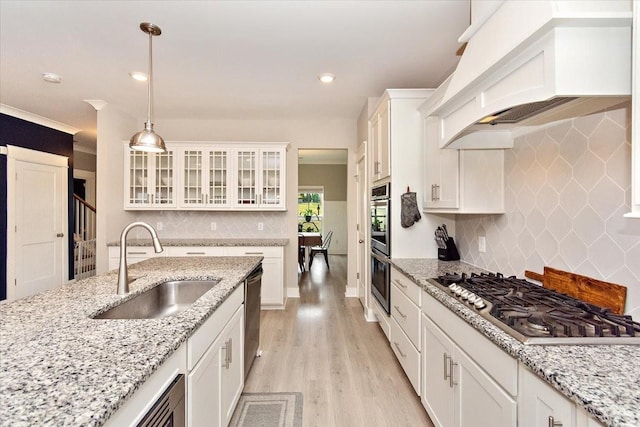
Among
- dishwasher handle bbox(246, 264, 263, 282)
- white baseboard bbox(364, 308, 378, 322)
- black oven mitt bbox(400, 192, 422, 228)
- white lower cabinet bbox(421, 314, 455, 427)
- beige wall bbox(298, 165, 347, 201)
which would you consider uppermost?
beige wall bbox(298, 165, 347, 201)

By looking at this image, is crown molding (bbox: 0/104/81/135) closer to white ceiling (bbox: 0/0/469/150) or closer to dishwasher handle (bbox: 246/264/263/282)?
white ceiling (bbox: 0/0/469/150)

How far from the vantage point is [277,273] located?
4094 mm

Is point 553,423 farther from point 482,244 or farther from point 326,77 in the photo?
point 326,77

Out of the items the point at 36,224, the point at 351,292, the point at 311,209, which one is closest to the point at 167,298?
the point at 351,292

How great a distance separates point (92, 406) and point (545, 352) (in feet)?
4.00

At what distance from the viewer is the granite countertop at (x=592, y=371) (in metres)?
0.72

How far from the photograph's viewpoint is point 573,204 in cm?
156

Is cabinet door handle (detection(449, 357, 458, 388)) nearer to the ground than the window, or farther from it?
nearer to the ground

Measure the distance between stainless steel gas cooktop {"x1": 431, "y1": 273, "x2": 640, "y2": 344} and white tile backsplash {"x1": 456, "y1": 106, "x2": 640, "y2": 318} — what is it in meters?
0.18

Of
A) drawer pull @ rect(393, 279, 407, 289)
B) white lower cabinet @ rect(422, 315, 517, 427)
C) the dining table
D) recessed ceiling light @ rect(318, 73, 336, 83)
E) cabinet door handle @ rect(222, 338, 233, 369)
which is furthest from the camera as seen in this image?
the dining table

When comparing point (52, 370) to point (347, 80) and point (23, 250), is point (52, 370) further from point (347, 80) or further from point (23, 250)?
point (23, 250)

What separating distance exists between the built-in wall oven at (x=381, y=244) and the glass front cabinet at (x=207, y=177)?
4.85 feet

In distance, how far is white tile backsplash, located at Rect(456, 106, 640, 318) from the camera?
4.27 feet

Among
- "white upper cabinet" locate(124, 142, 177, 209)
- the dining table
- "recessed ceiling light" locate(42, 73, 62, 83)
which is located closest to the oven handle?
"white upper cabinet" locate(124, 142, 177, 209)
